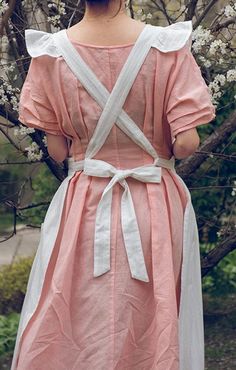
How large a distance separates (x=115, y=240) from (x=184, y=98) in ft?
1.90

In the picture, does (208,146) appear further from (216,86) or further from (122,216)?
(122,216)

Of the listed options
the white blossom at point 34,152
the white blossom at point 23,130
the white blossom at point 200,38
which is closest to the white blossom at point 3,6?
the white blossom at point 23,130

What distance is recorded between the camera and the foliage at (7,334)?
6927mm

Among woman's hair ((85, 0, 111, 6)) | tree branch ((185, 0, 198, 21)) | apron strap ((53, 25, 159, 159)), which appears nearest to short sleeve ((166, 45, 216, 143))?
apron strap ((53, 25, 159, 159))

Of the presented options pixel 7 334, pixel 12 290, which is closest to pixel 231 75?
pixel 7 334

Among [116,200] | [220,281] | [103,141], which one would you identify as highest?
[103,141]

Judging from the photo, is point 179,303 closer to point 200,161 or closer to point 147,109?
point 147,109

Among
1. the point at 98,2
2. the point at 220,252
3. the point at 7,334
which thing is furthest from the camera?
the point at 7,334

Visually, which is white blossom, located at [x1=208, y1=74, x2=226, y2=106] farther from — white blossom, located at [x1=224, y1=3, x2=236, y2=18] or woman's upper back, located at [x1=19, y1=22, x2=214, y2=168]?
woman's upper back, located at [x1=19, y1=22, x2=214, y2=168]

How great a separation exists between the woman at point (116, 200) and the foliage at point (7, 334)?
2642 mm

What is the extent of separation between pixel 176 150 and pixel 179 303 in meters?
0.58

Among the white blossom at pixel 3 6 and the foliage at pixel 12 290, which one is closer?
the white blossom at pixel 3 6

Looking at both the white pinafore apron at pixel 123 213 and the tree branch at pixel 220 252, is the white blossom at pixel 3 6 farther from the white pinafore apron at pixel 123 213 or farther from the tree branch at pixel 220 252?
the tree branch at pixel 220 252

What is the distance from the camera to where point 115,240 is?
421 centimetres
